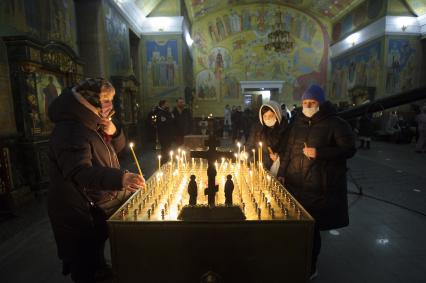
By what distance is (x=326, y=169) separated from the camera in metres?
2.39

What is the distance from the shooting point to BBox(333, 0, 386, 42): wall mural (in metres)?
14.6

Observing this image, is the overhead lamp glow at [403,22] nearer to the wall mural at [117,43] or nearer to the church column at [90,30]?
the wall mural at [117,43]

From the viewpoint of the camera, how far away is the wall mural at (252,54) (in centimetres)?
1980

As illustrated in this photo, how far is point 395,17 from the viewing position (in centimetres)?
1396

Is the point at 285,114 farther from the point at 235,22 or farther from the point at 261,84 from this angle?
the point at 235,22

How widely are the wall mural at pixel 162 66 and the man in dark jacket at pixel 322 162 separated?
41.3ft

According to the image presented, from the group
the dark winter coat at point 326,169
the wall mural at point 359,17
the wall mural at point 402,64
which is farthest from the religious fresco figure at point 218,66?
the dark winter coat at point 326,169

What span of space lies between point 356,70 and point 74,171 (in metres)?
19.0

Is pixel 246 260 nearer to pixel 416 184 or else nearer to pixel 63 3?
pixel 416 184

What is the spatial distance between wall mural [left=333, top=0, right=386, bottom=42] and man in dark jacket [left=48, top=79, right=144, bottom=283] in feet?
57.3

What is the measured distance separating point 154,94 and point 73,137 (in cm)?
1318

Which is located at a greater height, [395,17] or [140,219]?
[395,17]

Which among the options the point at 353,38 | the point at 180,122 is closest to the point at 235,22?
the point at 353,38

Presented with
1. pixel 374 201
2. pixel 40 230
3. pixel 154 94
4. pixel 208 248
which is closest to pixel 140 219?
pixel 208 248
